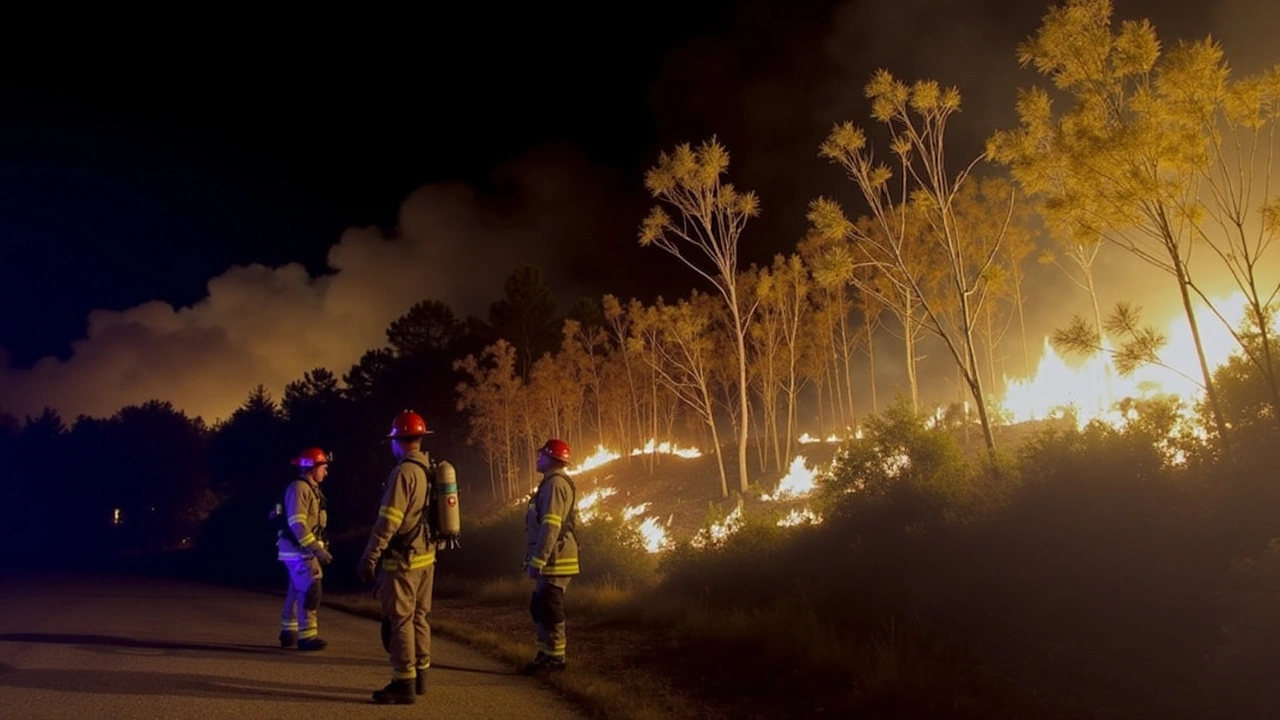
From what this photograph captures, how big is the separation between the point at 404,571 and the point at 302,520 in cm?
326

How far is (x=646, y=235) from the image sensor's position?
24844 mm

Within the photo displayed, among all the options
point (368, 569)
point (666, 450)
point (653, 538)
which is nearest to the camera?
point (368, 569)

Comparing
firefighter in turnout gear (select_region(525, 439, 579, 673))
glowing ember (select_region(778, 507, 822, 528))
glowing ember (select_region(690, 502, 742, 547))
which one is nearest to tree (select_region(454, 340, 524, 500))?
glowing ember (select_region(690, 502, 742, 547))

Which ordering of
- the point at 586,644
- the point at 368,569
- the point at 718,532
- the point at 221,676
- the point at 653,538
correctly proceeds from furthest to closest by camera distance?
the point at 653,538 → the point at 718,532 → the point at 586,644 → the point at 221,676 → the point at 368,569

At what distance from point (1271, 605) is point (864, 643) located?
3608 mm

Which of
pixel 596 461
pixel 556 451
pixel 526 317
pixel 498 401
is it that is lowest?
pixel 556 451

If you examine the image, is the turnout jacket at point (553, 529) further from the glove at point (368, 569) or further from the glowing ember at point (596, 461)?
the glowing ember at point (596, 461)

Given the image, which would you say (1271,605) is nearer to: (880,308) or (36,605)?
(36,605)

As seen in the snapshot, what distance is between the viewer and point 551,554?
352 inches

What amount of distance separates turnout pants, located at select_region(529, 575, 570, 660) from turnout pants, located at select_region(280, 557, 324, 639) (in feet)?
9.39

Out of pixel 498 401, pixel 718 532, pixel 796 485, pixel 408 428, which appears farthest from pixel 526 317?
pixel 408 428

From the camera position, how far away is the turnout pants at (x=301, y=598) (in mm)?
10039

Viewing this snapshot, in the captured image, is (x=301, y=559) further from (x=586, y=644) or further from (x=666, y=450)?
(x=666, y=450)

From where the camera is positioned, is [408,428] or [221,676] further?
[408,428]
